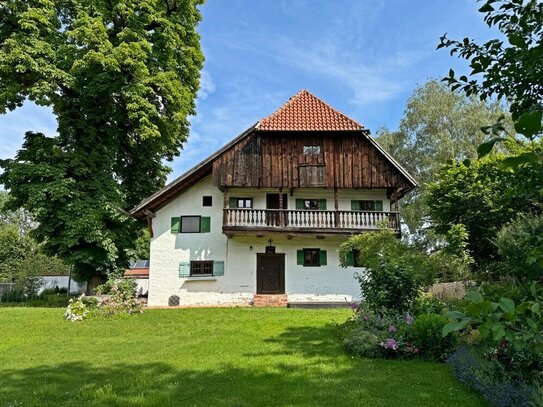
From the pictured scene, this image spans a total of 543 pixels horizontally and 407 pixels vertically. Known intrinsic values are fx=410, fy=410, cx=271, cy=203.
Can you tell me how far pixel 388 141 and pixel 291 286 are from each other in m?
16.4

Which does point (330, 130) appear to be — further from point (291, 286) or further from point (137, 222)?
point (137, 222)

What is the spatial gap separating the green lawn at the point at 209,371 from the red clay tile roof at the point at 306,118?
1071cm

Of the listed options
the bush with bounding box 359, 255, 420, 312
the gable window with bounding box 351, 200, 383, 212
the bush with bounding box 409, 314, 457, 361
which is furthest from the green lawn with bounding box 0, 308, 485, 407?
the gable window with bounding box 351, 200, 383, 212

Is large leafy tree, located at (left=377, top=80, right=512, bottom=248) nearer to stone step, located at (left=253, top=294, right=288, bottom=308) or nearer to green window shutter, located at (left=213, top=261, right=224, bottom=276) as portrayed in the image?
stone step, located at (left=253, top=294, right=288, bottom=308)

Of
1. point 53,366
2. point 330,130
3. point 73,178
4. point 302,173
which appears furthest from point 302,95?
point 53,366

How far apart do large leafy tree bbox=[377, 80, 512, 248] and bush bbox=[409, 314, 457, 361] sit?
2130 centimetres

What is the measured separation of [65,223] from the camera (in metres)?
18.6

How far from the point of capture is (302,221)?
1902 cm

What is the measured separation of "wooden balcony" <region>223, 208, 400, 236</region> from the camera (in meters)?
18.7

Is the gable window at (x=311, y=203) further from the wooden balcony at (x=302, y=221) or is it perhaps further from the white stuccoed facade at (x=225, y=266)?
the white stuccoed facade at (x=225, y=266)

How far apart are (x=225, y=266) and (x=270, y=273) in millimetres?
2172

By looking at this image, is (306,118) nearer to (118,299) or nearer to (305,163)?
(305,163)

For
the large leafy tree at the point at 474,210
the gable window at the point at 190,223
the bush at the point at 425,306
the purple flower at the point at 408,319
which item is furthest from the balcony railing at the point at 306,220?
the purple flower at the point at 408,319

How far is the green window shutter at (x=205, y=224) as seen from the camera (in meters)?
19.8
